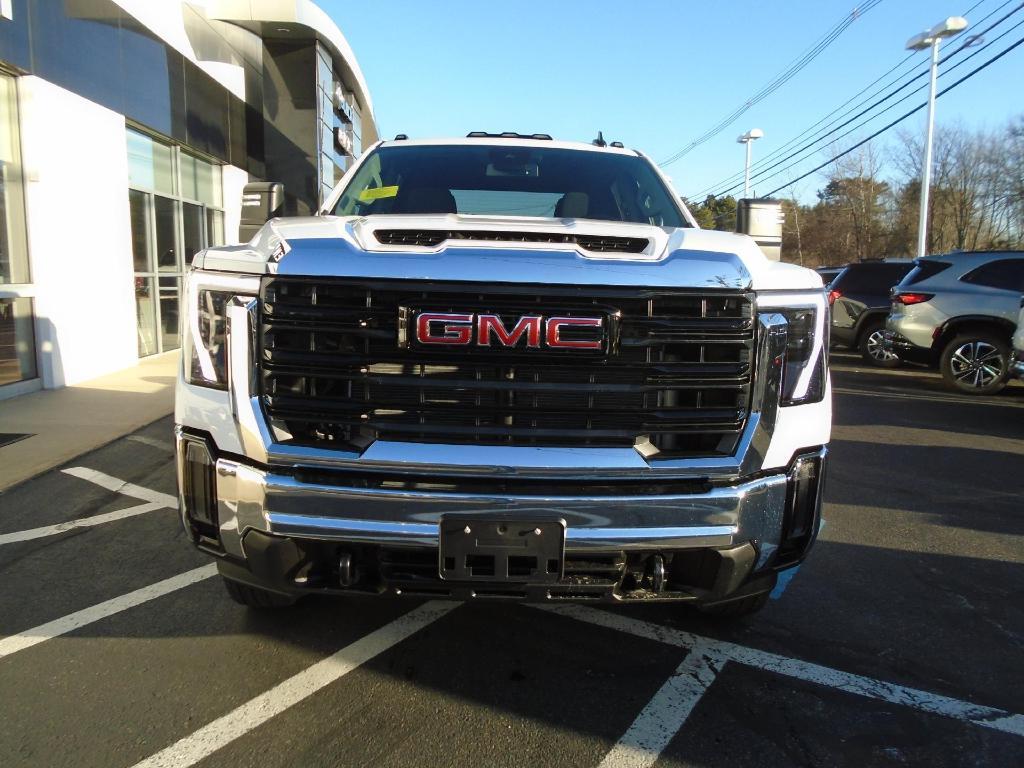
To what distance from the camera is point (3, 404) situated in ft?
26.8

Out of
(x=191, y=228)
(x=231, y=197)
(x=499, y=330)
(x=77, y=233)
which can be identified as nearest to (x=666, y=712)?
(x=499, y=330)

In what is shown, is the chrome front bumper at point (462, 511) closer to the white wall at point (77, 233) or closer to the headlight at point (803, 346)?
the headlight at point (803, 346)

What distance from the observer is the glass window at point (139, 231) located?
11.5m

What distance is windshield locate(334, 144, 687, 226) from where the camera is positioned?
3975mm

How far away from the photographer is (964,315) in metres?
9.69

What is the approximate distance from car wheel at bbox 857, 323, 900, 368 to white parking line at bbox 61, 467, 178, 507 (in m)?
11.6

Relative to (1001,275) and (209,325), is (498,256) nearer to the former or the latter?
(209,325)

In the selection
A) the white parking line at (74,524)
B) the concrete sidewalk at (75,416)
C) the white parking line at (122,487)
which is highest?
the concrete sidewalk at (75,416)

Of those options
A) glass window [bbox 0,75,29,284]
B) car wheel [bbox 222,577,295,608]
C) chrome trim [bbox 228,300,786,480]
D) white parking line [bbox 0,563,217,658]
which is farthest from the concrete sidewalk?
chrome trim [bbox 228,300,786,480]

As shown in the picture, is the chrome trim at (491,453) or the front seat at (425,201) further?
the front seat at (425,201)

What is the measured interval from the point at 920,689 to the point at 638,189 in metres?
2.74

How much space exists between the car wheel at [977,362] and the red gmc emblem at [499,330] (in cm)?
931

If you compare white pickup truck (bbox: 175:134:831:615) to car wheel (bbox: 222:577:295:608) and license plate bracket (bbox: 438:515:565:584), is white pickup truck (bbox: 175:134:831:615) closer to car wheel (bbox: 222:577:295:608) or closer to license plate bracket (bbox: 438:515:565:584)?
license plate bracket (bbox: 438:515:565:584)

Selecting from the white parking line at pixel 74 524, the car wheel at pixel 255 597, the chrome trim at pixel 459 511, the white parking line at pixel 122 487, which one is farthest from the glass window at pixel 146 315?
the chrome trim at pixel 459 511
